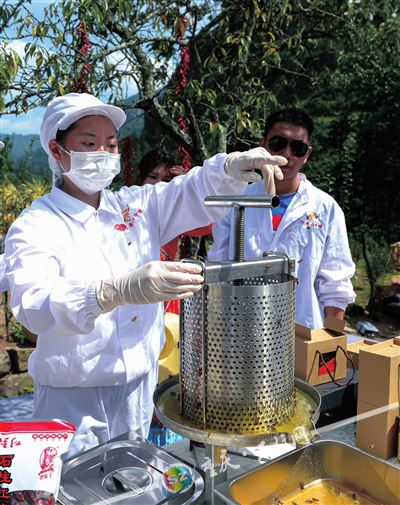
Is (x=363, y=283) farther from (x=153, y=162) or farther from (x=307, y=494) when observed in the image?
(x=307, y=494)

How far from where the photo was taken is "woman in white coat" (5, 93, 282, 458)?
1.88m

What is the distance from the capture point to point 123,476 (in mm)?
1507

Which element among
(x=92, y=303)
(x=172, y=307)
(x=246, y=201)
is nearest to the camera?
(x=246, y=201)

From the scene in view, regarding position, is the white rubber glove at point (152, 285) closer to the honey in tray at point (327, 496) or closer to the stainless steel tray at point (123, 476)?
the stainless steel tray at point (123, 476)

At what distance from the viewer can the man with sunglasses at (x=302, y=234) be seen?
2969 mm

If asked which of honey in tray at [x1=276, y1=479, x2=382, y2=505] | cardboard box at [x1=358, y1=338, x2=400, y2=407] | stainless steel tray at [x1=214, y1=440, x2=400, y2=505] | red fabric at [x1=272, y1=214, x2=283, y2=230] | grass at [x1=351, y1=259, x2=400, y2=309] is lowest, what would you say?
grass at [x1=351, y1=259, x2=400, y2=309]

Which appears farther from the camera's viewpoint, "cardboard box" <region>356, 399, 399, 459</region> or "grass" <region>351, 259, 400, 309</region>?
"grass" <region>351, 259, 400, 309</region>

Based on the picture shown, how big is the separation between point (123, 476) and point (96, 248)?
923mm

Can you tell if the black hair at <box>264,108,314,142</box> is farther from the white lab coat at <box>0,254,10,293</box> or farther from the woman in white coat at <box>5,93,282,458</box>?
the white lab coat at <box>0,254,10,293</box>

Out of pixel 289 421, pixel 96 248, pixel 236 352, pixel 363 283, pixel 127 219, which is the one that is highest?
pixel 127 219

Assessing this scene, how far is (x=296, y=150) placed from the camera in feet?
9.78

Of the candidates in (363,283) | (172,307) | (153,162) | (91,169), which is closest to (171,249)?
(172,307)

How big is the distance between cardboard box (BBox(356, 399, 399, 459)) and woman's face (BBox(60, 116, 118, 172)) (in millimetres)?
1588

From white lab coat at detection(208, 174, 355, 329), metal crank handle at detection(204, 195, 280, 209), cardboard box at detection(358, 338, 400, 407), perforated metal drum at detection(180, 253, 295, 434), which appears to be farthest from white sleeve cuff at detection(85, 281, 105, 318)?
white lab coat at detection(208, 174, 355, 329)
